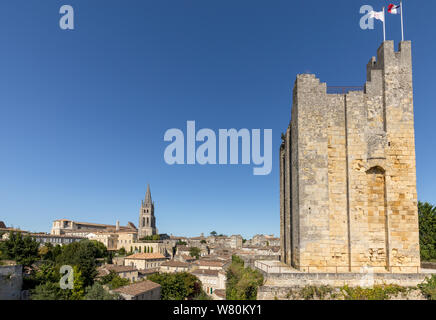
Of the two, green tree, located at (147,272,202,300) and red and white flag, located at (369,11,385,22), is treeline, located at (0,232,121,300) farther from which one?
red and white flag, located at (369,11,385,22)

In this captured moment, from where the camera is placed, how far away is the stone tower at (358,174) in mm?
15320

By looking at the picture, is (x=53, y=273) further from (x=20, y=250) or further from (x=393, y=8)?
(x=393, y=8)

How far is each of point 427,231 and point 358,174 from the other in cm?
2402

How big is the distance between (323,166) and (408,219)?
4812 mm

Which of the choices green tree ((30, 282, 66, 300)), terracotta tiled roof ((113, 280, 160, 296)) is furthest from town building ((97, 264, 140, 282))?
green tree ((30, 282, 66, 300))

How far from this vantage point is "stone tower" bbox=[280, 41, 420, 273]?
15.3m

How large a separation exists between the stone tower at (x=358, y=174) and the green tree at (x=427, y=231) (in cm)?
1814

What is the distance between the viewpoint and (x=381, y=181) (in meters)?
15.9

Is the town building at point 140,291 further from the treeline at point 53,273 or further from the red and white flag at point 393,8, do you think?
the red and white flag at point 393,8

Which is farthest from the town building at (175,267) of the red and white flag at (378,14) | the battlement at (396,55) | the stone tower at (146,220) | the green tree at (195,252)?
the red and white flag at (378,14)

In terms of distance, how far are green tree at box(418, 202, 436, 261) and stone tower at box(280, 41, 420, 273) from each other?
1814 centimetres

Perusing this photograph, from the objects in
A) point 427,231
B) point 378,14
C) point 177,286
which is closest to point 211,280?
point 177,286
